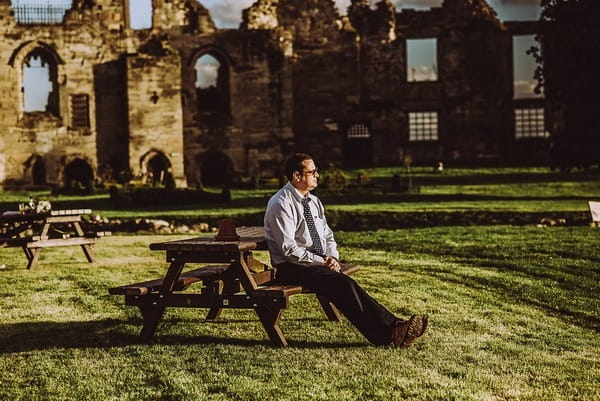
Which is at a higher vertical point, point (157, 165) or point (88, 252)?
point (157, 165)

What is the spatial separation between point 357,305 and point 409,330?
0.48m

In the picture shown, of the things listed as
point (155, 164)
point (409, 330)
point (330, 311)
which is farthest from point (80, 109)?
point (409, 330)

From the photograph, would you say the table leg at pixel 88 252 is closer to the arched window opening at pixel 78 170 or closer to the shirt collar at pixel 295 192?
the shirt collar at pixel 295 192

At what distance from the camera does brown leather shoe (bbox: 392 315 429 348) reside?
23.7 ft

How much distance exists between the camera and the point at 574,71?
84.8 feet

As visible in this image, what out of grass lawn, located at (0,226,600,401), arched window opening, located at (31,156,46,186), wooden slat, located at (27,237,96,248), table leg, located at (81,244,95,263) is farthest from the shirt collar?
arched window opening, located at (31,156,46,186)

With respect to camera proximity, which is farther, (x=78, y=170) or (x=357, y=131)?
(x=357, y=131)

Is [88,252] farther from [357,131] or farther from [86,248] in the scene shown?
[357,131]

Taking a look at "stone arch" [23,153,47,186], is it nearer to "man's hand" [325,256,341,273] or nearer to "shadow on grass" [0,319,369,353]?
"shadow on grass" [0,319,369,353]

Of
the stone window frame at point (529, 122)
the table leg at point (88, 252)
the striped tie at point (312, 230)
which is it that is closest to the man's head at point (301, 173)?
the striped tie at point (312, 230)

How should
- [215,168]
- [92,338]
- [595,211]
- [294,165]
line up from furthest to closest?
[215,168] → [595,211] → [92,338] → [294,165]

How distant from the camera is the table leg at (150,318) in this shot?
7.81 meters

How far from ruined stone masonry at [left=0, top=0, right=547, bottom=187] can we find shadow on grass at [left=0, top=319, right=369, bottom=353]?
3029 centimetres

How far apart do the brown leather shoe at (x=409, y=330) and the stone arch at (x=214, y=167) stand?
34.3 meters
